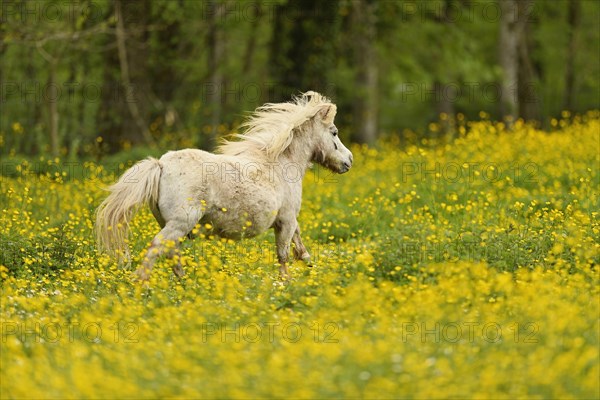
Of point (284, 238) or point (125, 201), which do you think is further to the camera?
point (284, 238)

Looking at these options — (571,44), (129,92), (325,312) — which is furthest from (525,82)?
(325,312)

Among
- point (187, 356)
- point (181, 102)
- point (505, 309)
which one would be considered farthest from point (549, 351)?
point (181, 102)

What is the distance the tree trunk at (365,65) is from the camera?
79.7 ft

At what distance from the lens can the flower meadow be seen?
6.09m

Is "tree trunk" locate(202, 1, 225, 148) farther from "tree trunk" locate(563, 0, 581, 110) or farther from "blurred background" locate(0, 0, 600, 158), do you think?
"tree trunk" locate(563, 0, 581, 110)

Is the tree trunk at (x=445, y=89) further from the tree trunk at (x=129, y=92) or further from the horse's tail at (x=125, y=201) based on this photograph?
the horse's tail at (x=125, y=201)

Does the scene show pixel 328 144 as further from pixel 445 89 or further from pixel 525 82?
pixel 525 82

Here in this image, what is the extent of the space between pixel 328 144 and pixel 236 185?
1.64 meters

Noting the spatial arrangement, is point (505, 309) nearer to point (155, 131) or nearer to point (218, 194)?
point (218, 194)

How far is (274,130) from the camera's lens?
11.0 meters

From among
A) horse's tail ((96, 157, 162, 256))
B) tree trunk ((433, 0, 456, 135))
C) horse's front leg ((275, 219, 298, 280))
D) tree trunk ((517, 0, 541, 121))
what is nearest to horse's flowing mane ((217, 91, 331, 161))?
horse's front leg ((275, 219, 298, 280))

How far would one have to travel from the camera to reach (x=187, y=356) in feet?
22.1

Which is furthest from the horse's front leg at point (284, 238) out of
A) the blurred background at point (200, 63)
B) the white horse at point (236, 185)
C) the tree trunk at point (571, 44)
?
the tree trunk at point (571, 44)

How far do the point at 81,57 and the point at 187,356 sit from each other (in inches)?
820
